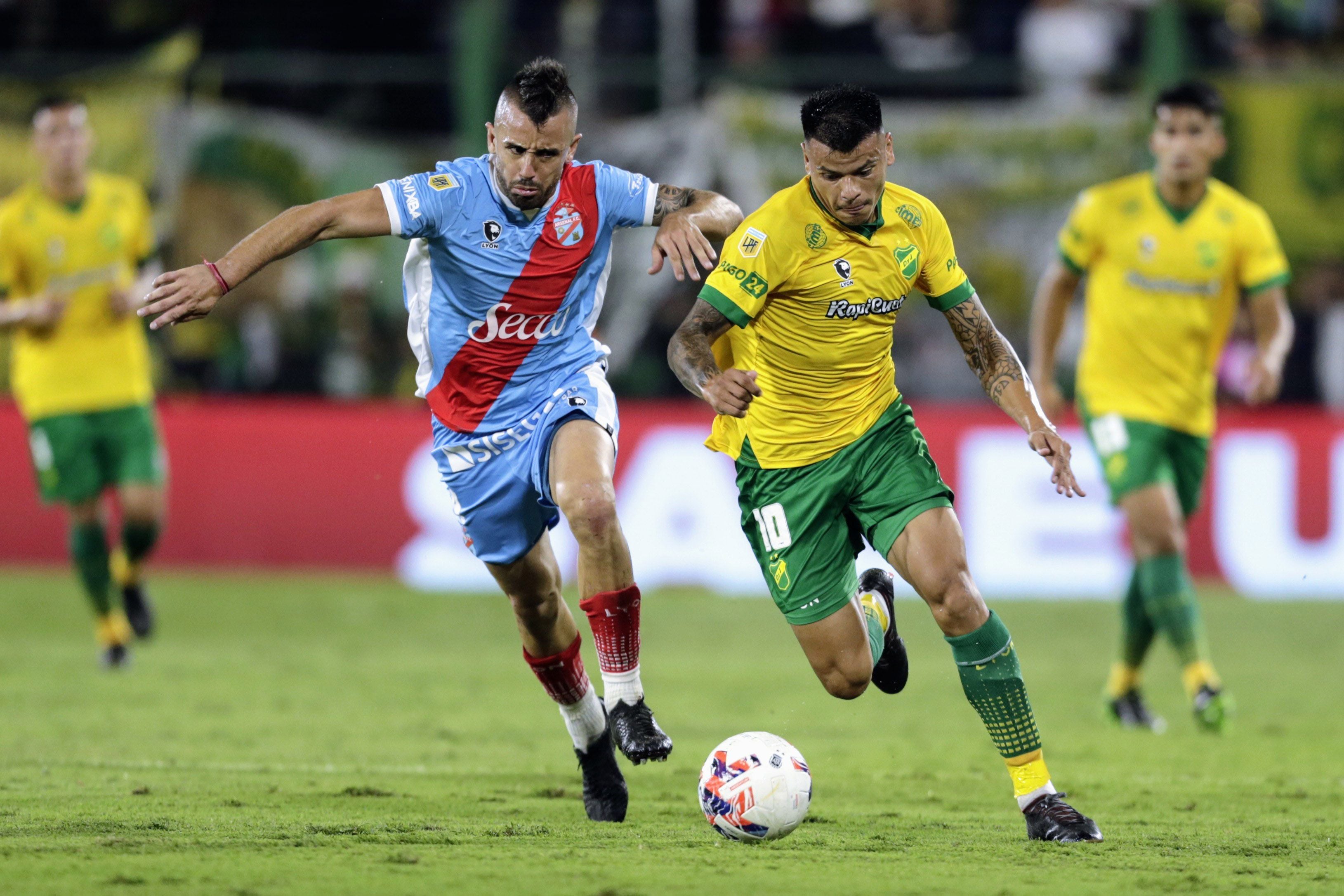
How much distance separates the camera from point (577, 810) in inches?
244

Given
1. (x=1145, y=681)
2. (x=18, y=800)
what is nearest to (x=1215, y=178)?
(x=1145, y=681)

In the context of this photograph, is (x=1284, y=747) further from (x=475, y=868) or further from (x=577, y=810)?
(x=475, y=868)

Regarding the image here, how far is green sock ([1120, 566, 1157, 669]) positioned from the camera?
878 cm

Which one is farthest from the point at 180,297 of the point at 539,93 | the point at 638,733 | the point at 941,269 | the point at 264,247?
the point at 941,269

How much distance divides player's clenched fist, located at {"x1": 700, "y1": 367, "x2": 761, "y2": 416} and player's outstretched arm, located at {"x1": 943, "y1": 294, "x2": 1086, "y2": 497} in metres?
0.87

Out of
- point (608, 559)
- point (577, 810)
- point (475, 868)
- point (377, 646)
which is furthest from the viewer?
point (377, 646)

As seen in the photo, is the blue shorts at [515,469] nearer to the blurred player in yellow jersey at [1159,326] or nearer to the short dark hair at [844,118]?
the short dark hair at [844,118]

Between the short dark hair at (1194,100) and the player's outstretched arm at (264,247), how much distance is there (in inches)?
176

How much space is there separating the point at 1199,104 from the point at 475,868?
5.62 m

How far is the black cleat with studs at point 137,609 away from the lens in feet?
36.3

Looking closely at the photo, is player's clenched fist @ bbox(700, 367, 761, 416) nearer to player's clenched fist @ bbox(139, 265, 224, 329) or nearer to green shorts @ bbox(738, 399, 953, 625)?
green shorts @ bbox(738, 399, 953, 625)

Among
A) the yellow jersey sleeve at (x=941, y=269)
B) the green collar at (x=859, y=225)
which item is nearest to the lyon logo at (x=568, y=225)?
the green collar at (x=859, y=225)

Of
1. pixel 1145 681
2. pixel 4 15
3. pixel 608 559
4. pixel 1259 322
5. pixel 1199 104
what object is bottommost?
pixel 1145 681

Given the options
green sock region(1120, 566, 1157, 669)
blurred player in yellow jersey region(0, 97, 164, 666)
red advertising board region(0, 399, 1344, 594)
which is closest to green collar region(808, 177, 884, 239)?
green sock region(1120, 566, 1157, 669)
